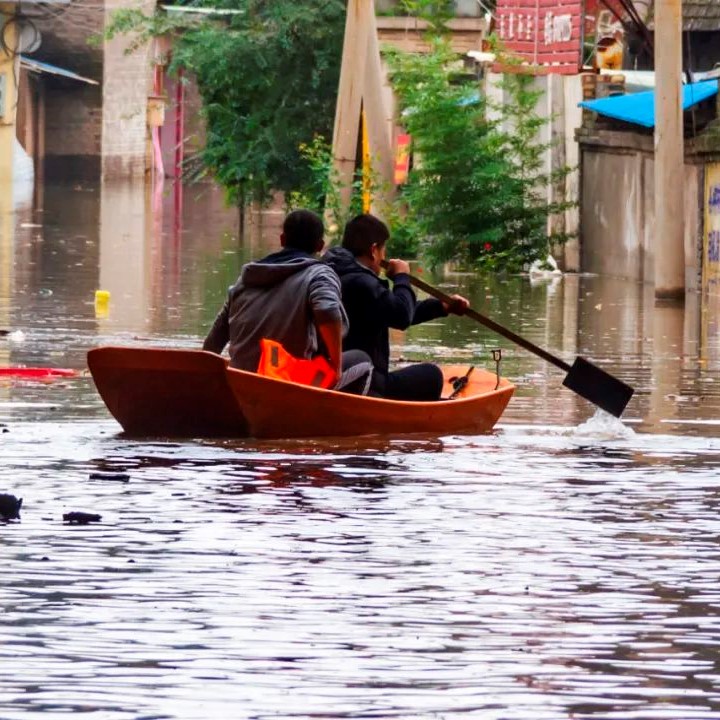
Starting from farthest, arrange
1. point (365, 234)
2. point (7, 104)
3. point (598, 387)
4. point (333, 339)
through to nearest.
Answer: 1. point (7, 104)
2. point (598, 387)
3. point (365, 234)
4. point (333, 339)

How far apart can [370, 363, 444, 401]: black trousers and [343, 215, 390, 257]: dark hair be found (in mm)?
664

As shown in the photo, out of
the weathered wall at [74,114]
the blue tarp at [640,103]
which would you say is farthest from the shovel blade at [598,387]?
the weathered wall at [74,114]

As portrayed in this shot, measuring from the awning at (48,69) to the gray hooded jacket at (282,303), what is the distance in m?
57.2

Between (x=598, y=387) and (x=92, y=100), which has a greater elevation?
(x=92, y=100)

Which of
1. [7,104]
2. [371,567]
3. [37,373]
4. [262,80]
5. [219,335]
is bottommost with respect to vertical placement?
[371,567]

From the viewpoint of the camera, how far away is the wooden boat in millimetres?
12188

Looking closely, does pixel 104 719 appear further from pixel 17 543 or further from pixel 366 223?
pixel 366 223

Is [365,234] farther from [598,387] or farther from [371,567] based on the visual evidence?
[371,567]

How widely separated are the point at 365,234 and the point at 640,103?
1781cm

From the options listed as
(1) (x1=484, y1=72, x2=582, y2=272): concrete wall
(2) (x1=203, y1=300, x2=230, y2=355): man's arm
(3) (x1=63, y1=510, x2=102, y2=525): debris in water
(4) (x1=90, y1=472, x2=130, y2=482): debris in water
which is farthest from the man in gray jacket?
(1) (x1=484, y1=72, x2=582, y2=272): concrete wall

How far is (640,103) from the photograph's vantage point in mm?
30109

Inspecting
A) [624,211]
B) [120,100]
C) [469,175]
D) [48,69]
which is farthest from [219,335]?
[120,100]

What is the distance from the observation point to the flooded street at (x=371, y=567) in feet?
22.4

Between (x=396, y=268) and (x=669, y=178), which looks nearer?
(x=396, y=268)
